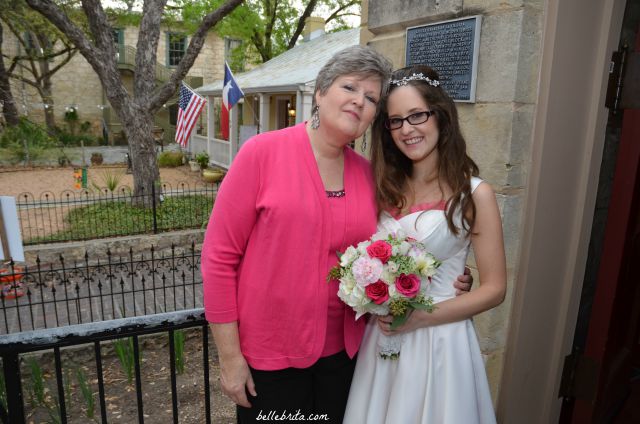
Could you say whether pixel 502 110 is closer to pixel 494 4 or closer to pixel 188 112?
pixel 494 4

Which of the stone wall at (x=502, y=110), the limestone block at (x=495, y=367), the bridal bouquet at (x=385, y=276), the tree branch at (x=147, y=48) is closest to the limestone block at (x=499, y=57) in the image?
the stone wall at (x=502, y=110)

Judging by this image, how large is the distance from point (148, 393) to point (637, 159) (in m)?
5.29

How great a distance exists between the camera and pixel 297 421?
2045 mm

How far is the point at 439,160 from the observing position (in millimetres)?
2230

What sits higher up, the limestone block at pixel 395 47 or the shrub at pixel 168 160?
the limestone block at pixel 395 47

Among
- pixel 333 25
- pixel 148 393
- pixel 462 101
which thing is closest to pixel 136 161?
pixel 148 393

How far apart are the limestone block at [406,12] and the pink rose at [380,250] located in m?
1.77

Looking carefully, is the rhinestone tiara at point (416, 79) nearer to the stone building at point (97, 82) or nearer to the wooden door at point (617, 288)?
the wooden door at point (617, 288)

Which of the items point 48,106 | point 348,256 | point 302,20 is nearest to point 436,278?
point 348,256

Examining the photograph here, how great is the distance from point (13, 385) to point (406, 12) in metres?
3.05

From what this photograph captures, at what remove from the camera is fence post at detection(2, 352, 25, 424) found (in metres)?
1.84

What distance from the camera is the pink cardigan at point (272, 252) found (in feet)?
6.17

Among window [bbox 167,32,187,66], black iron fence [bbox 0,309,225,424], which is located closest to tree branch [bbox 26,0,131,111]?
black iron fence [bbox 0,309,225,424]

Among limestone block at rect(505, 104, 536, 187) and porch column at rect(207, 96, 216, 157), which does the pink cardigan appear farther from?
porch column at rect(207, 96, 216, 157)
